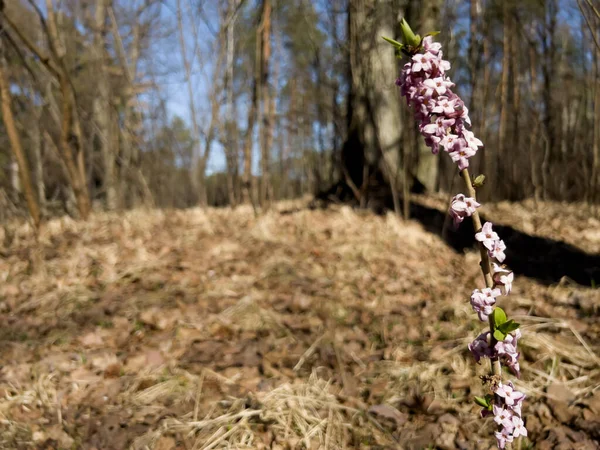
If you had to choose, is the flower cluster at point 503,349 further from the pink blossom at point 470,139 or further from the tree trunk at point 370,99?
→ the tree trunk at point 370,99

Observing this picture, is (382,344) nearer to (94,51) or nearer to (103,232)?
(103,232)

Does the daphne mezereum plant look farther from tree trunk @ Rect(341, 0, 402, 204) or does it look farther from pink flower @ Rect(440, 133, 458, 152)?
tree trunk @ Rect(341, 0, 402, 204)

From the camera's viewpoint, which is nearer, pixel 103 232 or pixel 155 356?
pixel 155 356

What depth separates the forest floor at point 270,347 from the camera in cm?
203

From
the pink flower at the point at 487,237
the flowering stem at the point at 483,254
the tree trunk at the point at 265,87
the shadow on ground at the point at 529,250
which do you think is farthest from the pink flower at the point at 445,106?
the tree trunk at the point at 265,87

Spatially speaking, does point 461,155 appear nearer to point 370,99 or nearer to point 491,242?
point 491,242

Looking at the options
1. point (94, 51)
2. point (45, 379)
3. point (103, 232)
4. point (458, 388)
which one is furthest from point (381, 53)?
point (94, 51)

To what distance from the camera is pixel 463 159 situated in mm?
1093

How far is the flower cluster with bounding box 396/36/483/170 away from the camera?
1072mm

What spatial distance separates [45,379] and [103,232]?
9.57ft

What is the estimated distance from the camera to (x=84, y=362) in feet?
8.63

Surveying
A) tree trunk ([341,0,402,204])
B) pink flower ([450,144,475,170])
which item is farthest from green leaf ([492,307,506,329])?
tree trunk ([341,0,402,204])

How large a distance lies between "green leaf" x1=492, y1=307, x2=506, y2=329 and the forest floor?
1.07 metres

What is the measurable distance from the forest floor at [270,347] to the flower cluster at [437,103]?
4.56 feet
